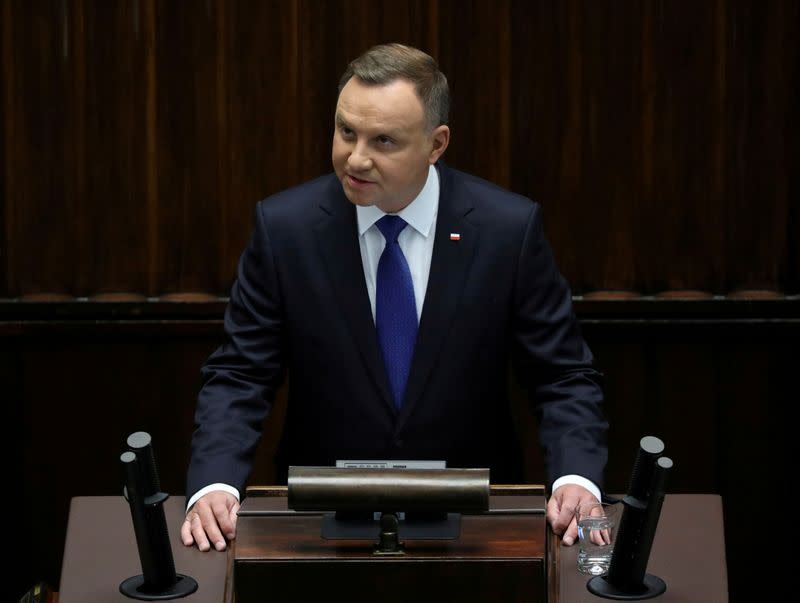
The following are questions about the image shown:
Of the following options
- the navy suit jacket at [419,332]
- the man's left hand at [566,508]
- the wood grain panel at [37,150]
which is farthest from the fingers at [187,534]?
the wood grain panel at [37,150]

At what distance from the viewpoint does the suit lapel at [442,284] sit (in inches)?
111

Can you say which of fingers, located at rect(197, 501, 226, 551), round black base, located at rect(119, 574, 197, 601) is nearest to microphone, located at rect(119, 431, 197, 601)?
round black base, located at rect(119, 574, 197, 601)

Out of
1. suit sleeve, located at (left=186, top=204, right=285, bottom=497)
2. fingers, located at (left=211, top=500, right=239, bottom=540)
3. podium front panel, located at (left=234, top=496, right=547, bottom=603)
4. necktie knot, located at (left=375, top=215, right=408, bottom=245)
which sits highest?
necktie knot, located at (left=375, top=215, right=408, bottom=245)

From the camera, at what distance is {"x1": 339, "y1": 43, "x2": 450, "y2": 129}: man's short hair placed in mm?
2602

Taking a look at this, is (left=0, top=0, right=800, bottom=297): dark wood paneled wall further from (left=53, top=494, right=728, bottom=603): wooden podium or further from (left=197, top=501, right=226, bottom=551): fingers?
(left=197, top=501, right=226, bottom=551): fingers

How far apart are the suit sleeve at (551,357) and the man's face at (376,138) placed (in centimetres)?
38

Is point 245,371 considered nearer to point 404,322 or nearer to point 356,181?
point 404,322

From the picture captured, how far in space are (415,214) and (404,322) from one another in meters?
0.22

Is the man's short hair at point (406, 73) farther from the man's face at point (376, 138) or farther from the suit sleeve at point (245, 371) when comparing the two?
the suit sleeve at point (245, 371)

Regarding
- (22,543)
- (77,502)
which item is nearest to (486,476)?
(77,502)

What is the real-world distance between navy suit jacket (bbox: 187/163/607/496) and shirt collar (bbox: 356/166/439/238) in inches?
0.9

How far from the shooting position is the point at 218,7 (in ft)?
12.3

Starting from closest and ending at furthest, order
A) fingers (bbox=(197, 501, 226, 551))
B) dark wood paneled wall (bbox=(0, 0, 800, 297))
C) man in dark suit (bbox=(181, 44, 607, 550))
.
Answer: fingers (bbox=(197, 501, 226, 551)) → man in dark suit (bbox=(181, 44, 607, 550)) → dark wood paneled wall (bbox=(0, 0, 800, 297))

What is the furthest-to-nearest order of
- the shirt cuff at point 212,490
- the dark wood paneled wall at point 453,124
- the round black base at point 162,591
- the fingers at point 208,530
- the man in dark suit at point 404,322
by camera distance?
1. the dark wood paneled wall at point 453,124
2. the man in dark suit at point 404,322
3. the shirt cuff at point 212,490
4. the fingers at point 208,530
5. the round black base at point 162,591
